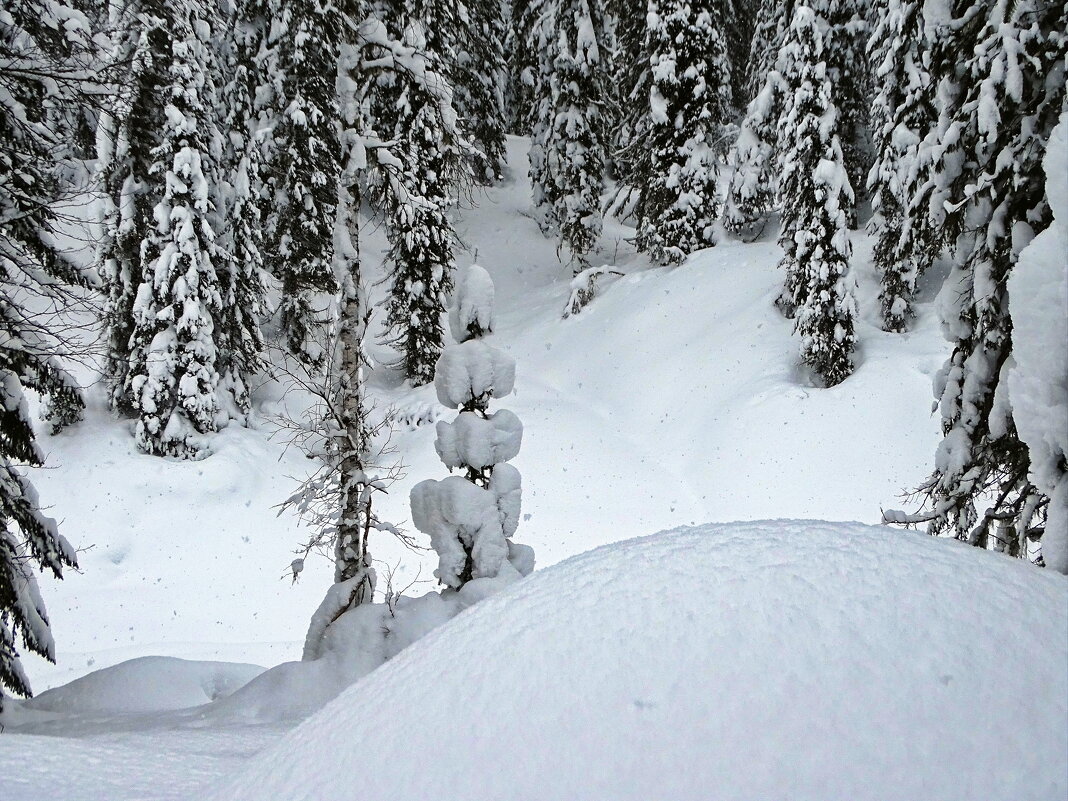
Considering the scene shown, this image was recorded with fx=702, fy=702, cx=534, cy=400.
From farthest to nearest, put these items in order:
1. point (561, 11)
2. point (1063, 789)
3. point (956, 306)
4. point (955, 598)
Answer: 1. point (561, 11)
2. point (956, 306)
3. point (955, 598)
4. point (1063, 789)

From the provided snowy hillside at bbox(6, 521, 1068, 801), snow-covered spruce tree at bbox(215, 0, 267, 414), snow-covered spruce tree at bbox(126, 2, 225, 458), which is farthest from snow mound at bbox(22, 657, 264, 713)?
snow-covered spruce tree at bbox(215, 0, 267, 414)

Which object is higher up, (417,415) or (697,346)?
(697,346)

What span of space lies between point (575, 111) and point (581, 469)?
1089cm

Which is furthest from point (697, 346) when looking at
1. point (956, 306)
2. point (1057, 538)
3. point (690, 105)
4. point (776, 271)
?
point (1057, 538)

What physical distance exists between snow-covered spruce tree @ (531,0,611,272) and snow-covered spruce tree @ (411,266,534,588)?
12470 millimetres

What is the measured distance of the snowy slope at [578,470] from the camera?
11.2m

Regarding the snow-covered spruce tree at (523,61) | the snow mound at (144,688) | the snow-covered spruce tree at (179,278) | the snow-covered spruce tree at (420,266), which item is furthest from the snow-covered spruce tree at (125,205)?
the snow-covered spruce tree at (523,61)

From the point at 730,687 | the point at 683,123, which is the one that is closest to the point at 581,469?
the point at 683,123

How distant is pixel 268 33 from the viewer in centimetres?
1627

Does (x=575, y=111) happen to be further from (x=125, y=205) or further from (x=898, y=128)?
(x=125, y=205)

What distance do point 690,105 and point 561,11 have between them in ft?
17.1

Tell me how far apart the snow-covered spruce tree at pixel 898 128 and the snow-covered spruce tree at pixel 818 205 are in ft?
2.43

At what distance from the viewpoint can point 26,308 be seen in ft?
20.0

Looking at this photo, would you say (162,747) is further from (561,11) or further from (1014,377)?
(561,11)
